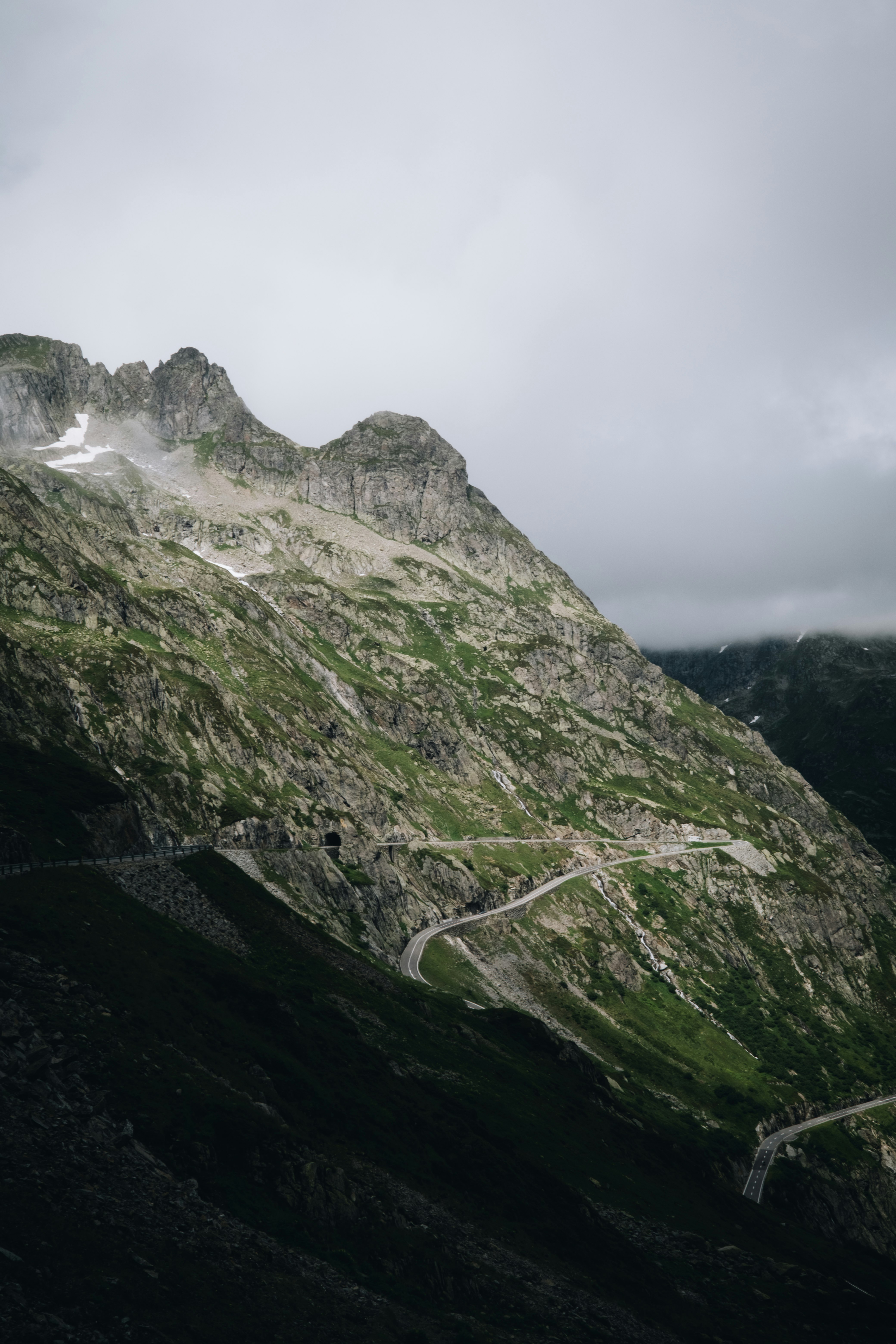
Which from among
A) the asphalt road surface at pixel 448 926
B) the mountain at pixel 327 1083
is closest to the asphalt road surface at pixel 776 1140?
the mountain at pixel 327 1083

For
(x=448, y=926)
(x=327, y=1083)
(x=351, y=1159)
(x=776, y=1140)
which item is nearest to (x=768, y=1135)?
(x=776, y=1140)

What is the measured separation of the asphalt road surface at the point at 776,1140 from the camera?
120438mm

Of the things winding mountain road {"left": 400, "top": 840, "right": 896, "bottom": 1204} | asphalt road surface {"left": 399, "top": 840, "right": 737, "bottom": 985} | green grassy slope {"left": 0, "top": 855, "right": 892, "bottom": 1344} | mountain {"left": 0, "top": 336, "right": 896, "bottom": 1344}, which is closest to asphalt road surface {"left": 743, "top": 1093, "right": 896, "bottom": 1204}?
winding mountain road {"left": 400, "top": 840, "right": 896, "bottom": 1204}

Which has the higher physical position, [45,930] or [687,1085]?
[45,930]

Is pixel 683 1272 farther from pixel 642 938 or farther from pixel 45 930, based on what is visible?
pixel 642 938

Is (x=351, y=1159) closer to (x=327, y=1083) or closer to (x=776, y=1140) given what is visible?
(x=327, y=1083)

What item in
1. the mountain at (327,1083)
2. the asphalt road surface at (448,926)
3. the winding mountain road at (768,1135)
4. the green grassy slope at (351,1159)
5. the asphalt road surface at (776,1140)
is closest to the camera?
the mountain at (327,1083)

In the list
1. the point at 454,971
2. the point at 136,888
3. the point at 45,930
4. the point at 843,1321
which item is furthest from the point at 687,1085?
the point at 45,930

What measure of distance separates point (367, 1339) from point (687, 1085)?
5083 inches

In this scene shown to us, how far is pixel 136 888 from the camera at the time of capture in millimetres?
70875

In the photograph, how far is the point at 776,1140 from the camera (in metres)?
141

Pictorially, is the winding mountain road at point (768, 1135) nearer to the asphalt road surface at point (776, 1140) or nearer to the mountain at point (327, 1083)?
the asphalt road surface at point (776, 1140)

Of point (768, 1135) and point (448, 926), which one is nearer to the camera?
point (768, 1135)

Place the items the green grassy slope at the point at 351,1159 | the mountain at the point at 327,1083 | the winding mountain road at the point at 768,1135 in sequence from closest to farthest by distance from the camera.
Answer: the mountain at the point at 327,1083 < the green grassy slope at the point at 351,1159 < the winding mountain road at the point at 768,1135
